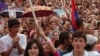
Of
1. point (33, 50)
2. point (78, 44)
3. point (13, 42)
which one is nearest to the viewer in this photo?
point (33, 50)

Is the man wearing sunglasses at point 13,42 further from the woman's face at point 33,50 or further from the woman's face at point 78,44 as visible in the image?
the woman's face at point 78,44

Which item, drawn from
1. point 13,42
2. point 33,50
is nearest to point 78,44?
point 33,50

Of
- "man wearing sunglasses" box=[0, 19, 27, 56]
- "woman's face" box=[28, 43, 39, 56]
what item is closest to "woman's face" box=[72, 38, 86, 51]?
"woman's face" box=[28, 43, 39, 56]

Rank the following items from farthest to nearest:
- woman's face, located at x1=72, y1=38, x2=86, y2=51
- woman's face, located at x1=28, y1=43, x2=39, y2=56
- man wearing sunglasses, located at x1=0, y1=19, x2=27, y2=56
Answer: man wearing sunglasses, located at x1=0, y1=19, x2=27, y2=56
woman's face, located at x1=72, y1=38, x2=86, y2=51
woman's face, located at x1=28, y1=43, x2=39, y2=56

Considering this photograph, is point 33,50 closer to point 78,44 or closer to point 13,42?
point 78,44

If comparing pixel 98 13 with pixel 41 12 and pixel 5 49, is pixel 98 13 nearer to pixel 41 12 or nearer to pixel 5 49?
pixel 41 12

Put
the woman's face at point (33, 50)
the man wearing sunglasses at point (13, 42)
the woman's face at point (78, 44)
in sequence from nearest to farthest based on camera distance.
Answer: the woman's face at point (33, 50)
the woman's face at point (78, 44)
the man wearing sunglasses at point (13, 42)

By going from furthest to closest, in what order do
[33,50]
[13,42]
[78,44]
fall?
[13,42], [78,44], [33,50]

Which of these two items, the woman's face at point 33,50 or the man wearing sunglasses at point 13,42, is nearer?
the woman's face at point 33,50

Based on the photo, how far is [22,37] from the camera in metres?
7.20

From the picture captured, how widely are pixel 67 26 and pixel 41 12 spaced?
114cm

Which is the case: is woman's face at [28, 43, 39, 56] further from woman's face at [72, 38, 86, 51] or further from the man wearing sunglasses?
the man wearing sunglasses

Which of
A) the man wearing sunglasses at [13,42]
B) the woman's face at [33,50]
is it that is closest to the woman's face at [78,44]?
the woman's face at [33,50]

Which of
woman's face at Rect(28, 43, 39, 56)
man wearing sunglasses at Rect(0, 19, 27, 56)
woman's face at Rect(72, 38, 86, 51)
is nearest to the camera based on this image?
woman's face at Rect(28, 43, 39, 56)
